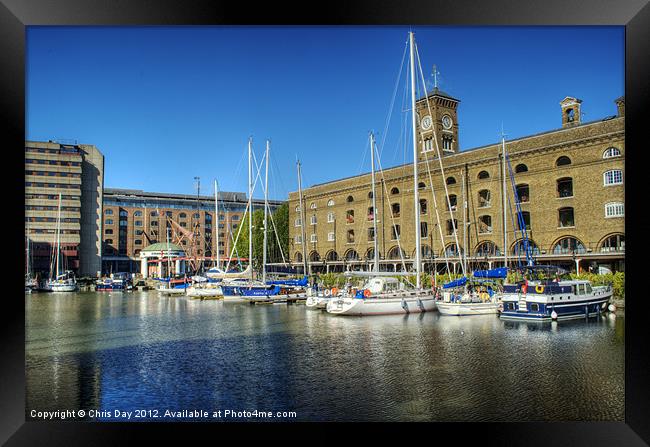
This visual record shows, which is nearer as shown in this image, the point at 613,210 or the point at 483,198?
the point at 613,210

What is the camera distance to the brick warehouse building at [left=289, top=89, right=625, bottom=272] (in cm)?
2667

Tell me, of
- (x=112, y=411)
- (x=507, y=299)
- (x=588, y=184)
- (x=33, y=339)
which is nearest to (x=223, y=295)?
(x=33, y=339)

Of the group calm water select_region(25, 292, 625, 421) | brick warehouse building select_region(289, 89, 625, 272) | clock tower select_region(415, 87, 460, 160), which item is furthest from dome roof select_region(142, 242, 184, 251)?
calm water select_region(25, 292, 625, 421)

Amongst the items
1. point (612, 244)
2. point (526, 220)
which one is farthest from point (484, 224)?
point (612, 244)

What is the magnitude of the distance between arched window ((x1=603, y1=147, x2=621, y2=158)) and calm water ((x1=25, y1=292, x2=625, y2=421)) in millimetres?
10267

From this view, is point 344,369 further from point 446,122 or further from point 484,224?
point 446,122

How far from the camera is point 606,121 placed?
88.5 feet

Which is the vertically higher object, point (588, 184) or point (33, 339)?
point (588, 184)

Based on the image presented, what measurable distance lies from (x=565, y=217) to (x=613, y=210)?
8.81 feet

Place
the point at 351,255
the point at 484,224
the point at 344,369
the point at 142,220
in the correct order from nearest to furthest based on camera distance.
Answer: the point at 344,369, the point at 484,224, the point at 351,255, the point at 142,220
